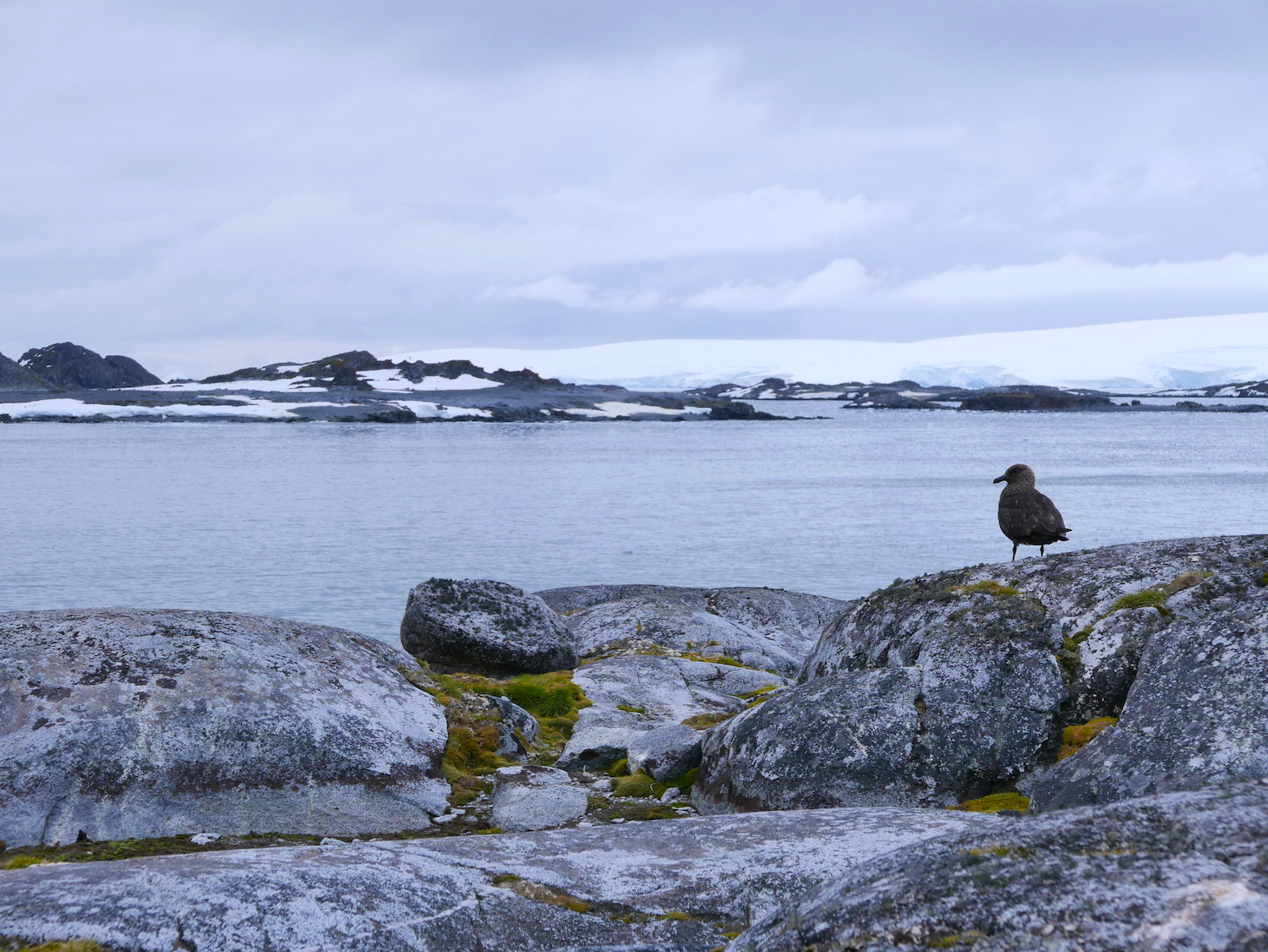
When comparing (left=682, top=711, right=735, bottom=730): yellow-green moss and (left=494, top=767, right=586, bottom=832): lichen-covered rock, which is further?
(left=682, top=711, right=735, bottom=730): yellow-green moss

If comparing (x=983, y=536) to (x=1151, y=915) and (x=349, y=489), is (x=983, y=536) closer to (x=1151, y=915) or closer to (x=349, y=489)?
(x=349, y=489)

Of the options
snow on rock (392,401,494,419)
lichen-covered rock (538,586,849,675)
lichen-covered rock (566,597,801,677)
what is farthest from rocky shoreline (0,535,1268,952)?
snow on rock (392,401,494,419)

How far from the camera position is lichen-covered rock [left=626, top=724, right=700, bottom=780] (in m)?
8.66

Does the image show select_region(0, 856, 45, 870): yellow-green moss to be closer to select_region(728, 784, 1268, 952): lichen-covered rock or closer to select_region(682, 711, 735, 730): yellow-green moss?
select_region(728, 784, 1268, 952): lichen-covered rock

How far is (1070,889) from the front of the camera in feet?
10.3

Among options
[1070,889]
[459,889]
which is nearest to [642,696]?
[459,889]

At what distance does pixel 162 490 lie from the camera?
5738 cm

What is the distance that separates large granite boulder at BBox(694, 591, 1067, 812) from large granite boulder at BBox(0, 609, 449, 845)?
2449 millimetres

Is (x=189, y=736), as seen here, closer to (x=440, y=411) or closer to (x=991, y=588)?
(x=991, y=588)

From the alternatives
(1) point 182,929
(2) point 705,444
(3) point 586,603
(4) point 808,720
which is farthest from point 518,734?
(2) point 705,444

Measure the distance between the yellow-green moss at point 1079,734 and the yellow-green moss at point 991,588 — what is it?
4.75 feet

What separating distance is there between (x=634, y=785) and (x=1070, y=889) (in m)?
5.71

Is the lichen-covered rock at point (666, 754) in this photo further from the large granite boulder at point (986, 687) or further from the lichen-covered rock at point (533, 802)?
the lichen-covered rock at point (533, 802)

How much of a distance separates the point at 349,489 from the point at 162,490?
10.00 metres
